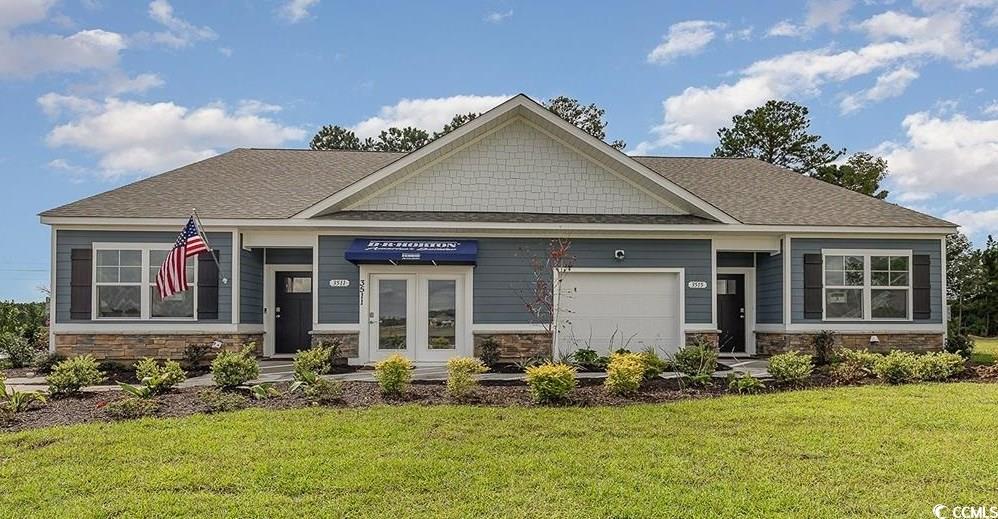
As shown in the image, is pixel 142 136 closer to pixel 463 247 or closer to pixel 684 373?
pixel 463 247

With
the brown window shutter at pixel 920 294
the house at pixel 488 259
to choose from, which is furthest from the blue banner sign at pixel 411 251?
the brown window shutter at pixel 920 294

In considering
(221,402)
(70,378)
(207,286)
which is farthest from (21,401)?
(207,286)

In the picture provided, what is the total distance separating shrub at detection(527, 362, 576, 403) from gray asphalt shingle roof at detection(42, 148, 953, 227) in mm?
5776

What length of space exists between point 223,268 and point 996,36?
16895 mm

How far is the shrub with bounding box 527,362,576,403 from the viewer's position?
9406mm

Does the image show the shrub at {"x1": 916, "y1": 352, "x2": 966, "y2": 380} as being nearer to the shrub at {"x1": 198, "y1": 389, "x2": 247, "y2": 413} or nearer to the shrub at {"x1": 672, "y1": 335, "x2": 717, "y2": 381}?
the shrub at {"x1": 672, "y1": 335, "x2": 717, "y2": 381}

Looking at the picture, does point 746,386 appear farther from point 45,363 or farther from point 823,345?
point 45,363

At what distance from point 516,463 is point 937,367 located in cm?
880

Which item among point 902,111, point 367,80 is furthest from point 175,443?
point 902,111

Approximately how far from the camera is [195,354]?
46.5ft

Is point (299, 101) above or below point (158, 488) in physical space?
above

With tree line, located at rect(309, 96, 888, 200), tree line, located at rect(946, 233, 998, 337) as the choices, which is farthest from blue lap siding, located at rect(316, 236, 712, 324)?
tree line, located at rect(946, 233, 998, 337)

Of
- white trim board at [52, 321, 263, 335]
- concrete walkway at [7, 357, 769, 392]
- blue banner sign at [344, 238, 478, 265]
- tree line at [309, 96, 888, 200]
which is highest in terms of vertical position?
tree line at [309, 96, 888, 200]

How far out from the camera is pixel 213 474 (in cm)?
603
